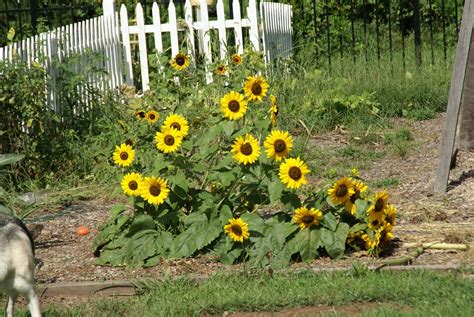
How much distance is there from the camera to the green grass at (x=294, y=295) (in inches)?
210

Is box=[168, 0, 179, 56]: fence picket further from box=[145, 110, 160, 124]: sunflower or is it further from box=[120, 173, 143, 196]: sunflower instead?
box=[120, 173, 143, 196]: sunflower

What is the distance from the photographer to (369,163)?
937 cm

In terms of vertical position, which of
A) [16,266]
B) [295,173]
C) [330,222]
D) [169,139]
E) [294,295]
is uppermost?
[169,139]

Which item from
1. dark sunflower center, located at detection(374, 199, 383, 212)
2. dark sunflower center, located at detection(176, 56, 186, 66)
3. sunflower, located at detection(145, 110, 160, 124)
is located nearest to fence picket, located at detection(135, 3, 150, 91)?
dark sunflower center, located at detection(176, 56, 186, 66)

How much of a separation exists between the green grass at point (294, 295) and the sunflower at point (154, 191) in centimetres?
55

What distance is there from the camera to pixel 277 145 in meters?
6.16

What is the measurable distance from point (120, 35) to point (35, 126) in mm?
2773

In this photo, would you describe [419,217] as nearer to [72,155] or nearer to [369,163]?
[369,163]

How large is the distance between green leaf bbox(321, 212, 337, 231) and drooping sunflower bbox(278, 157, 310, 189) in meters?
0.39

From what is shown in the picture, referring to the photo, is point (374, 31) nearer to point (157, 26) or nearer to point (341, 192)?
point (157, 26)

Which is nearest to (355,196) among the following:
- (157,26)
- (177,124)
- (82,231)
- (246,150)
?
(246,150)

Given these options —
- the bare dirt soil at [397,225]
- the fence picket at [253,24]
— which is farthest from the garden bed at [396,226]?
the fence picket at [253,24]

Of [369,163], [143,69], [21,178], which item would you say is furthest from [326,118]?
[21,178]

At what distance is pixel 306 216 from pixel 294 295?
843 millimetres
